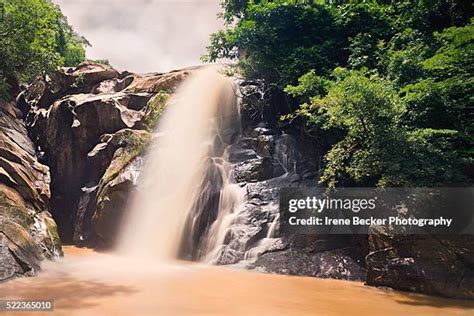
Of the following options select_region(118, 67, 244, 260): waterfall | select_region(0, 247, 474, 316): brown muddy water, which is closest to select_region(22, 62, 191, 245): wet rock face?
select_region(118, 67, 244, 260): waterfall

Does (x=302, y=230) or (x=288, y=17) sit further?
(x=288, y=17)

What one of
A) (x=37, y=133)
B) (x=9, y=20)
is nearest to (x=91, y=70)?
(x=37, y=133)

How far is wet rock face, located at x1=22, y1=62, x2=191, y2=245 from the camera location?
1538 cm

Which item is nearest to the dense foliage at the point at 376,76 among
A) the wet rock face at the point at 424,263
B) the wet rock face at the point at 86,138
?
the wet rock face at the point at 424,263

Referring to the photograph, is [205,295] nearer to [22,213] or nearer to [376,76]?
[22,213]

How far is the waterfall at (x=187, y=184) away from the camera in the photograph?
12.0 metres

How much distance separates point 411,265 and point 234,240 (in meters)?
5.04

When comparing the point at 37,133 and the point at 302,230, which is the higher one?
the point at 37,133

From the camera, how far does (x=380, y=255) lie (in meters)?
8.31

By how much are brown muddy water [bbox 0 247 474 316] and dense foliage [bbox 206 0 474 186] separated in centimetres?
269

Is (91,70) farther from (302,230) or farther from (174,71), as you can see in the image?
(302,230)

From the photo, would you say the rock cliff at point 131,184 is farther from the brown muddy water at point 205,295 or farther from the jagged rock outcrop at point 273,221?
the brown muddy water at point 205,295

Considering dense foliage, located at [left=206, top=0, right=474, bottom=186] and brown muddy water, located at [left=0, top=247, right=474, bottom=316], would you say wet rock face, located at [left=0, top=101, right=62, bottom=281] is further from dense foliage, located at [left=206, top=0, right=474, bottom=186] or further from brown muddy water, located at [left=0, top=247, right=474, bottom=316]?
dense foliage, located at [left=206, top=0, right=474, bottom=186]

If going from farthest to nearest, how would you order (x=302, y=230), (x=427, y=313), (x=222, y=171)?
(x=222, y=171)
(x=302, y=230)
(x=427, y=313)
